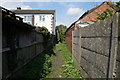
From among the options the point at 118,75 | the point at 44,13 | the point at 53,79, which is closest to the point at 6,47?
the point at 53,79

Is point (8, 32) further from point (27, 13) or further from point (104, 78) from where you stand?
point (27, 13)

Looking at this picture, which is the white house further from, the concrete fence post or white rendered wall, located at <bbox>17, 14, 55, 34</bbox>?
the concrete fence post

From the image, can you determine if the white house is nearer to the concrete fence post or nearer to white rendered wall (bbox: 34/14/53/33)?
white rendered wall (bbox: 34/14/53/33)

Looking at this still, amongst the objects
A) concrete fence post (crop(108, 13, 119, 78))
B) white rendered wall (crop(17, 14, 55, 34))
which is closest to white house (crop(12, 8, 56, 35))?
white rendered wall (crop(17, 14, 55, 34))

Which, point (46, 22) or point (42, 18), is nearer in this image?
point (46, 22)

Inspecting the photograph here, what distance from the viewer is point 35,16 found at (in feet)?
88.7

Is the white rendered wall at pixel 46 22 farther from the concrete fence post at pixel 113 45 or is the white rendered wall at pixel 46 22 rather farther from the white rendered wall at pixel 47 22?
the concrete fence post at pixel 113 45

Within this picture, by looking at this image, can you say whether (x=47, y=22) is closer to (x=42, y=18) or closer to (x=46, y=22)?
(x=46, y=22)

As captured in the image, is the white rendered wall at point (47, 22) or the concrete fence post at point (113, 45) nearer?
the concrete fence post at point (113, 45)

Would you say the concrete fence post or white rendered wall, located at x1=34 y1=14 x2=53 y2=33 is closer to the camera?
the concrete fence post

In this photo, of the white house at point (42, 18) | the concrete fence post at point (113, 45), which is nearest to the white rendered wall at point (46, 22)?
the white house at point (42, 18)

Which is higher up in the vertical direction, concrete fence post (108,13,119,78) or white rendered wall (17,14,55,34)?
white rendered wall (17,14,55,34)

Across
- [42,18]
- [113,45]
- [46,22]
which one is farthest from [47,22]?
[113,45]

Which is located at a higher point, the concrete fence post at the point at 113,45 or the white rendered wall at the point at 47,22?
the white rendered wall at the point at 47,22
